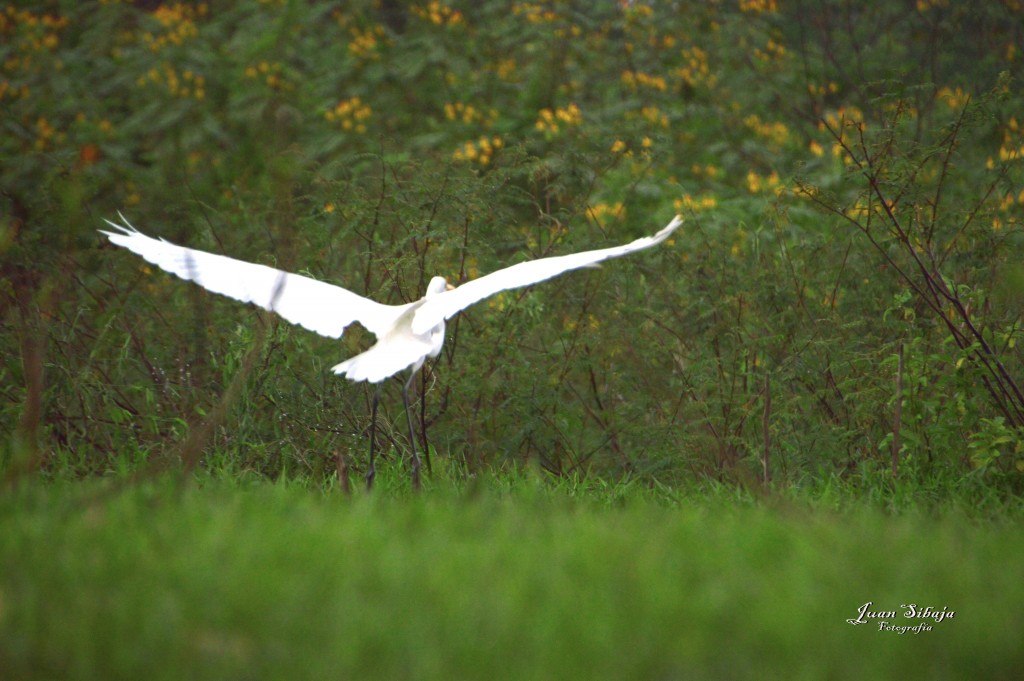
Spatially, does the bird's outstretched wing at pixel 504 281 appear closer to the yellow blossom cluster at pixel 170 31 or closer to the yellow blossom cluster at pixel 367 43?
the yellow blossom cluster at pixel 367 43

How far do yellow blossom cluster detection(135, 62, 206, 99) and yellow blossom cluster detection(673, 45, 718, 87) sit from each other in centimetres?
538

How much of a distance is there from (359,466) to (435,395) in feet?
2.49

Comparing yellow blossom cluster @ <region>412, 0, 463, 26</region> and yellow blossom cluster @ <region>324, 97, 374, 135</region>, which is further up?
yellow blossom cluster @ <region>412, 0, 463, 26</region>

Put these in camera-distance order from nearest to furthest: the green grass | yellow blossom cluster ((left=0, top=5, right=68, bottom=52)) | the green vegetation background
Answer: the green grass
the green vegetation background
yellow blossom cluster ((left=0, top=5, right=68, bottom=52))

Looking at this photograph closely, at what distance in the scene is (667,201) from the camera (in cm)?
902

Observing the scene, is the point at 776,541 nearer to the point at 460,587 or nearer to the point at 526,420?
the point at 460,587

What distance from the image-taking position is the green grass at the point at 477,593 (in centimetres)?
261

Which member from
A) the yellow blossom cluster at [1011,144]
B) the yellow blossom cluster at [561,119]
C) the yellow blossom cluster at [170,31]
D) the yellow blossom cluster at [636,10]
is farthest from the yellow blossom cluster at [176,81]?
the yellow blossom cluster at [1011,144]

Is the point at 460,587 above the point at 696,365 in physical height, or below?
below

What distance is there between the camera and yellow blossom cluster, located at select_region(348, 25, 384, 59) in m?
10.9

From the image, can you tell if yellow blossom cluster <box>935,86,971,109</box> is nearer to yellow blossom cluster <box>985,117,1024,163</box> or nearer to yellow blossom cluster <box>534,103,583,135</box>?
yellow blossom cluster <box>985,117,1024,163</box>

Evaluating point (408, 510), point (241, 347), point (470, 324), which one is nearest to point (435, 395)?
point (470, 324)
